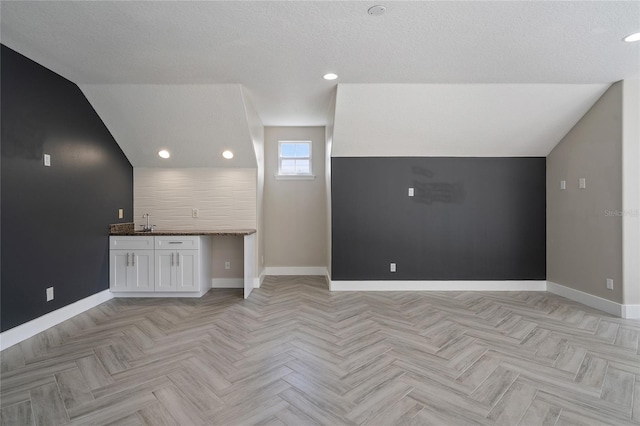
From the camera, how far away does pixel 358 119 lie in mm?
4402

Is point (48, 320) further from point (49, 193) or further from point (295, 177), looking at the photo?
point (295, 177)

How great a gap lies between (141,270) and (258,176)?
213 cm

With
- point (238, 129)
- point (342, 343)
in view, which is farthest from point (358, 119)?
point (342, 343)

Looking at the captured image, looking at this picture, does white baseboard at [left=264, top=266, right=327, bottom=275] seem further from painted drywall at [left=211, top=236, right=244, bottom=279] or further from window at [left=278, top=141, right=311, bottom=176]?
window at [left=278, top=141, right=311, bottom=176]

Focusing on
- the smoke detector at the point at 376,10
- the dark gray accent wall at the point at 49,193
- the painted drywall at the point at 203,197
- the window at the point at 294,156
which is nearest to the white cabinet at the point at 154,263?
the dark gray accent wall at the point at 49,193

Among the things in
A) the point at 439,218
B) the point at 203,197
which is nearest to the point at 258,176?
the point at 203,197

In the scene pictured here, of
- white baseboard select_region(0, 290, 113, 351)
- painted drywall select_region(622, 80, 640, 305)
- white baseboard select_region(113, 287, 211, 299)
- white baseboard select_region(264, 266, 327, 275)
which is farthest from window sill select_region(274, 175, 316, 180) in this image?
painted drywall select_region(622, 80, 640, 305)

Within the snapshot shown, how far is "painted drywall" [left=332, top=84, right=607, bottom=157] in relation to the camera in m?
A: 4.07

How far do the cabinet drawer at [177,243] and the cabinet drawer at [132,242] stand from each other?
0.12m

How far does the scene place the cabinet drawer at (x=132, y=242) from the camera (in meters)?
4.40

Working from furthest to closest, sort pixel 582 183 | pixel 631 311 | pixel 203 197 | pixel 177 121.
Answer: pixel 203 197
pixel 177 121
pixel 582 183
pixel 631 311

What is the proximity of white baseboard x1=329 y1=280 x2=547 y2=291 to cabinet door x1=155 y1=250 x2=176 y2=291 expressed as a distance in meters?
2.25

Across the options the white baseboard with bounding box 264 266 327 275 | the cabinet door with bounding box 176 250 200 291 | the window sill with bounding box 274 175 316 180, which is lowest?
the white baseboard with bounding box 264 266 327 275

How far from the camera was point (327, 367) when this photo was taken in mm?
2527
